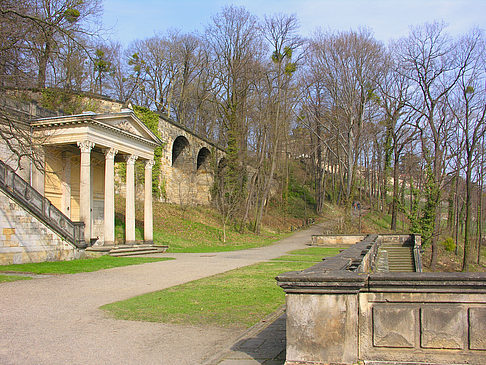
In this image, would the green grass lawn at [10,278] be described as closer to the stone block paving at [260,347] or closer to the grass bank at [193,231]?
the stone block paving at [260,347]

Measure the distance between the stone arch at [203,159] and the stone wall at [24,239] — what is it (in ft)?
80.6

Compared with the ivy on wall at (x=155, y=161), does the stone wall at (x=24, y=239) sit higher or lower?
lower

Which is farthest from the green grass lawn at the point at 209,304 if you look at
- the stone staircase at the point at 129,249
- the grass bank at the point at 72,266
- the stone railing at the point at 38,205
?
the stone staircase at the point at 129,249

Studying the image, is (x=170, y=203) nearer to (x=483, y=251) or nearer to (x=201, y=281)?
(x=201, y=281)

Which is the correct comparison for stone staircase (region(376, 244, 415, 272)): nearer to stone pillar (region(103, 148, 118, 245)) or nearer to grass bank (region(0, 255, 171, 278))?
grass bank (region(0, 255, 171, 278))

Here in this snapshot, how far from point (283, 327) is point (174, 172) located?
104 ft

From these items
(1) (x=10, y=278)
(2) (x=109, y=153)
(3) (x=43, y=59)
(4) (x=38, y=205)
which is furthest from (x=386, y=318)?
(3) (x=43, y=59)

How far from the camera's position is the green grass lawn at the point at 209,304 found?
773cm

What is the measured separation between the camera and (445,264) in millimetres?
31797

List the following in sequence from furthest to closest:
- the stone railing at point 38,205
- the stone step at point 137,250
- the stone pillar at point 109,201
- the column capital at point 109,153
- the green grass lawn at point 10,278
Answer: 1. the column capital at point 109,153
2. the stone pillar at point 109,201
3. the stone step at point 137,250
4. the stone railing at point 38,205
5. the green grass lawn at point 10,278

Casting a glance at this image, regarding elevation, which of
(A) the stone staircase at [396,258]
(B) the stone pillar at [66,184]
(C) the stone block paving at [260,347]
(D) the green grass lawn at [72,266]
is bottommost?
(A) the stone staircase at [396,258]

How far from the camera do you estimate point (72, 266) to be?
17.0 metres

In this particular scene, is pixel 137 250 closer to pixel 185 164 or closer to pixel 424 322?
pixel 185 164

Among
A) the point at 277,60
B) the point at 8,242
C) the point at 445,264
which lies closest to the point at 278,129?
the point at 277,60
